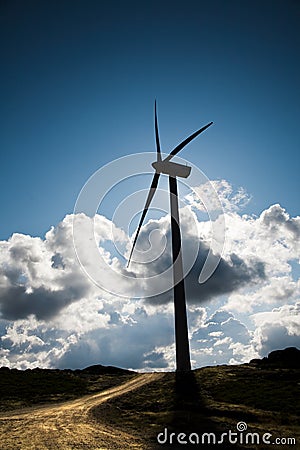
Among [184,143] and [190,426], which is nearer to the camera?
[190,426]

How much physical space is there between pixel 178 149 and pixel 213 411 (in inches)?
1563

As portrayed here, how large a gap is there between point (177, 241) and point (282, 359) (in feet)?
104

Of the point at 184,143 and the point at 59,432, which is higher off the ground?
the point at 184,143

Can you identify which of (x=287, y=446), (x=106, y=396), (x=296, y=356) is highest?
(x=296, y=356)

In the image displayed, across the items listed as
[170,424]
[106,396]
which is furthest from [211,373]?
[170,424]

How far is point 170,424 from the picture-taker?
3130 centimetres

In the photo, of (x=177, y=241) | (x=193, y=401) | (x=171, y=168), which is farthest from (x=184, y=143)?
(x=193, y=401)

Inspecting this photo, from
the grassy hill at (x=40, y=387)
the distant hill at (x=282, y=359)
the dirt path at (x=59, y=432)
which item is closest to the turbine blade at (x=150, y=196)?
the grassy hill at (x=40, y=387)

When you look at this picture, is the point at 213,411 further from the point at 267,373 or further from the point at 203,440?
the point at 267,373

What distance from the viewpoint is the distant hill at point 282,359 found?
212 ft

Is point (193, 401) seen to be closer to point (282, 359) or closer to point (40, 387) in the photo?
point (40, 387)

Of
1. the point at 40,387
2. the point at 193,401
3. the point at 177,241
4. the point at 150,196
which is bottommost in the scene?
the point at 193,401

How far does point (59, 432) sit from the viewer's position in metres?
27.4

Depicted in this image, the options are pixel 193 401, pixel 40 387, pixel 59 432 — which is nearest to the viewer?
pixel 59 432
